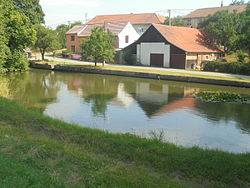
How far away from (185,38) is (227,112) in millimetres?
24165

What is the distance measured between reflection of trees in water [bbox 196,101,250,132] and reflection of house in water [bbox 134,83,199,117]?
1.11 meters

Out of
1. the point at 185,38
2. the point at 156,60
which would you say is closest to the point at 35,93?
the point at 156,60

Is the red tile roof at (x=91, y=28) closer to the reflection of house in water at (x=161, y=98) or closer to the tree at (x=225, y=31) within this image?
the tree at (x=225, y=31)

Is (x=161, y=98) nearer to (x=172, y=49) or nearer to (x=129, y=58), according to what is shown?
(x=172, y=49)

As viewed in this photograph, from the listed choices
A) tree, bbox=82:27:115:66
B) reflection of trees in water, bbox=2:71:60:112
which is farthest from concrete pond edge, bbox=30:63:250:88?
reflection of trees in water, bbox=2:71:60:112

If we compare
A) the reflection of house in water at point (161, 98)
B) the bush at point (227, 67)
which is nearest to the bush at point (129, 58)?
the bush at point (227, 67)

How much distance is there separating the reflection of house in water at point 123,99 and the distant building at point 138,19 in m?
46.0

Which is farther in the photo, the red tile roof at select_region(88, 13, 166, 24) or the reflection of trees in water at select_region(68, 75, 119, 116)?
the red tile roof at select_region(88, 13, 166, 24)

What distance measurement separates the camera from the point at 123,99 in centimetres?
1989

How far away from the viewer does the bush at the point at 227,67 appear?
101 feet

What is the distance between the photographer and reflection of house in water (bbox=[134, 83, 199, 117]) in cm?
1719

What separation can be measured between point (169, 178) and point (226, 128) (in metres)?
8.65

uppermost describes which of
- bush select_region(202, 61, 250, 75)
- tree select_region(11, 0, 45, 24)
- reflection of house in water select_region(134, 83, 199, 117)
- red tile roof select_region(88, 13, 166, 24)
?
red tile roof select_region(88, 13, 166, 24)

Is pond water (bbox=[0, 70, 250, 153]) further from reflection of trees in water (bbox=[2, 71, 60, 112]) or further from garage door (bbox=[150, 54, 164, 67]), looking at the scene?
garage door (bbox=[150, 54, 164, 67])
